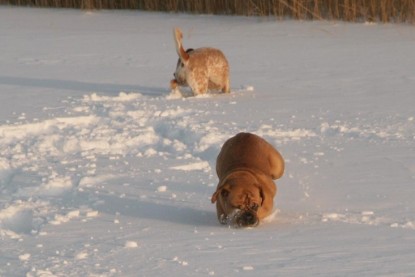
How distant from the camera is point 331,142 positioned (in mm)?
7414

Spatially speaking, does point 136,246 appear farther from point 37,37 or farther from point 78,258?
point 37,37

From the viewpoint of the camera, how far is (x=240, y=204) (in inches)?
215

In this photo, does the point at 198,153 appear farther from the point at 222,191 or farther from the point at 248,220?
the point at 248,220

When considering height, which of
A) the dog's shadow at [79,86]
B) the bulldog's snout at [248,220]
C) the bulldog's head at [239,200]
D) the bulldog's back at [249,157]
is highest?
the bulldog's back at [249,157]

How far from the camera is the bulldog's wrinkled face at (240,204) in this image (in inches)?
212

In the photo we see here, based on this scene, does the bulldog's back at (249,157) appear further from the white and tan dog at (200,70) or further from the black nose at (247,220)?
the white and tan dog at (200,70)

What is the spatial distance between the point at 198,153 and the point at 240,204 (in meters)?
1.76

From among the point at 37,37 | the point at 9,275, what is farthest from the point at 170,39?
the point at 9,275

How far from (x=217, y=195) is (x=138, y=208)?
0.59 metres

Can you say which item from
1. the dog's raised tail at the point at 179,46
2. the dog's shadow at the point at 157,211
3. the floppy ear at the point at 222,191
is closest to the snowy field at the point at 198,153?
the dog's shadow at the point at 157,211

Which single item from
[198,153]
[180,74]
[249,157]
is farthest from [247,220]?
[180,74]

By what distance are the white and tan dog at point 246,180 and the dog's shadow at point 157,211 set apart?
169 millimetres

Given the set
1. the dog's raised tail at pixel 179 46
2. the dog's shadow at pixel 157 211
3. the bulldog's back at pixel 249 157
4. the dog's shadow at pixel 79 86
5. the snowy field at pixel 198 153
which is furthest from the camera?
the dog's shadow at pixel 79 86

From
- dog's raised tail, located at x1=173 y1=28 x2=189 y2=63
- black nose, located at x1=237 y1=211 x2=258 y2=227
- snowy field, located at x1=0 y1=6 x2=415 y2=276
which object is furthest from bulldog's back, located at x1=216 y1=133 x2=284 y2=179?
dog's raised tail, located at x1=173 y1=28 x2=189 y2=63
